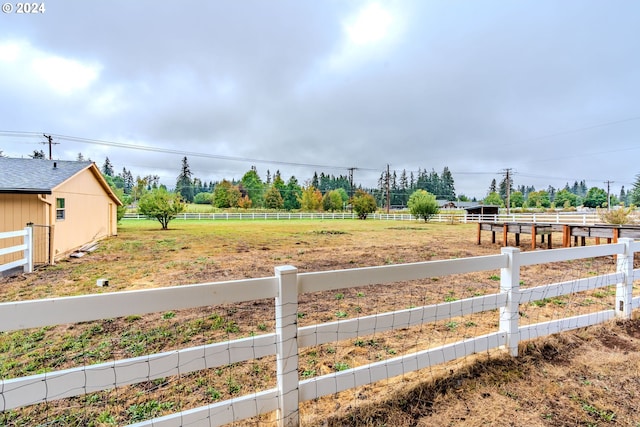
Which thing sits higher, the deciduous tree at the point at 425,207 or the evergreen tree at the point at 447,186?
the evergreen tree at the point at 447,186

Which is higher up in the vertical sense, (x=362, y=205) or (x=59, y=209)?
(x=362, y=205)

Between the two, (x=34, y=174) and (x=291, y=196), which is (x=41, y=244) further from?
(x=291, y=196)

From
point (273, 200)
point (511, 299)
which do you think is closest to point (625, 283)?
point (511, 299)

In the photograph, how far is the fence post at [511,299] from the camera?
2812 millimetres

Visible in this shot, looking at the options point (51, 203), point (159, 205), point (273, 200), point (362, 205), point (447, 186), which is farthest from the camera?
point (447, 186)

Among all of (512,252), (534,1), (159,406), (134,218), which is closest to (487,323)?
(512,252)

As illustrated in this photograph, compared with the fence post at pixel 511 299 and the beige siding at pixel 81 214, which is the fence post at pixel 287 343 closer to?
the fence post at pixel 511 299

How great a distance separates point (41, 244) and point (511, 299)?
41.2 ft

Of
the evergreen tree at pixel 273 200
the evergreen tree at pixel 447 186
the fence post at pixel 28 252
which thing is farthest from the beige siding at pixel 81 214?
the evergreen tree at pixel 447 186

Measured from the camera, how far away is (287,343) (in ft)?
6.14

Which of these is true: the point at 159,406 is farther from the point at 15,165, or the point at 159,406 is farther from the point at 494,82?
the point at 494,82

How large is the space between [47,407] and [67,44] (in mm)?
14844

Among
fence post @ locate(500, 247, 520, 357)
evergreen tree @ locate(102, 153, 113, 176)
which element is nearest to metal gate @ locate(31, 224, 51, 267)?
fence post @ locate(500, 247, 520, 357)

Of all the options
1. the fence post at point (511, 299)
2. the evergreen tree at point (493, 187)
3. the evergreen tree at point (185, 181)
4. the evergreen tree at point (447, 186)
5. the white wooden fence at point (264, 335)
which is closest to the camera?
the white wooden fence at point (264, 335)
